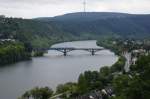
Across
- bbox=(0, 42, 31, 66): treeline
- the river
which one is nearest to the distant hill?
bbox=(0, 42, 31, 66): treeline

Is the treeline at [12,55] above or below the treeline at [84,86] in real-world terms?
below

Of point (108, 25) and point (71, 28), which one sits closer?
point (71, 28)

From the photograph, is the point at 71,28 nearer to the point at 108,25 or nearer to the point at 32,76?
the point at 108,25

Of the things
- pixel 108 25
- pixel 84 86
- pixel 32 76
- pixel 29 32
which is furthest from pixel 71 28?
pixel 84 86

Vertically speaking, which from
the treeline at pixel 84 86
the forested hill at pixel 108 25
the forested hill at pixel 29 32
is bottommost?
the forested hill at pixel 108 25

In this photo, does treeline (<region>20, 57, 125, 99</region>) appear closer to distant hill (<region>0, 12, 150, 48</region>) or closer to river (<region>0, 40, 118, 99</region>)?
river (<region>0, 40, 118, 99</region>)

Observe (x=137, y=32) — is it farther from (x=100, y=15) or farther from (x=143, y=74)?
(x=143, y=74)

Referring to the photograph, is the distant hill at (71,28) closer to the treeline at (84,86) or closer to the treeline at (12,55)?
the treeline at (12,55)

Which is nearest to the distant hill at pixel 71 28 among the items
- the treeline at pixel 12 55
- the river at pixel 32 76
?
the treeline at pixel 12 55
